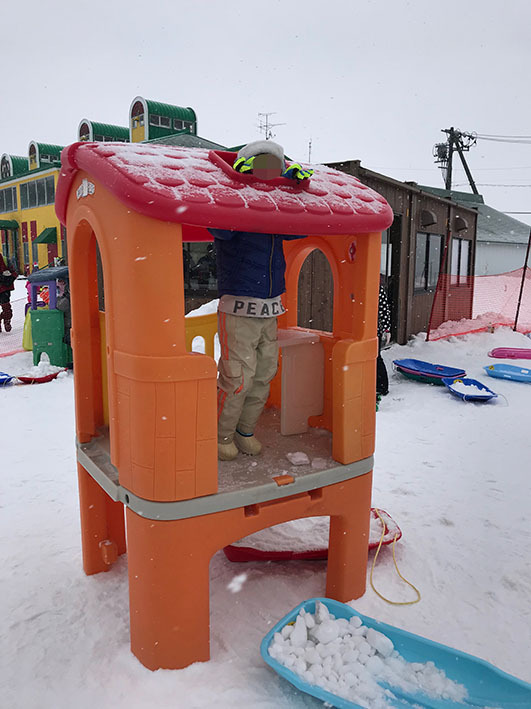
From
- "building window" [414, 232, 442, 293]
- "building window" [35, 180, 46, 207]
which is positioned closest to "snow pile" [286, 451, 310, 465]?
"building window" [414, 232, 442, 293]

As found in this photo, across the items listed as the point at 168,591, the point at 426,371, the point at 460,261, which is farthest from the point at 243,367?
the point at 460,261

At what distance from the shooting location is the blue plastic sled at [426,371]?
24.8ft

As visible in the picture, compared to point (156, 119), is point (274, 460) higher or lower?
lower

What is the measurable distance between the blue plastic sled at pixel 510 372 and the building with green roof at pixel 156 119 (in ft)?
54.2

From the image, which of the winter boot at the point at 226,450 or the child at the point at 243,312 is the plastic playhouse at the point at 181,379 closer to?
the winter boot at the point at 226,450

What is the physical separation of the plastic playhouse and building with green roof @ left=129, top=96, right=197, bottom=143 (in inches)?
764

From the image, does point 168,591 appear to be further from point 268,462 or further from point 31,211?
point 31,211

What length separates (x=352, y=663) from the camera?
2.25 m

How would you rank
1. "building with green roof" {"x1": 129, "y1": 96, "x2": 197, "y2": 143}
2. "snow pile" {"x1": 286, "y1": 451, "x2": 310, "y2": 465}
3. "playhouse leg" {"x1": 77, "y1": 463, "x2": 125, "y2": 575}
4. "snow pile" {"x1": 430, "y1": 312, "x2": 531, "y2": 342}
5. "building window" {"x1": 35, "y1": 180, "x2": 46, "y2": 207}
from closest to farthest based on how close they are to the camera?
"snow pile" {"x1": 286, "y1": 451, "x2": 310, "y2": 465}
"playhouse leg" {"x1": 77, "y1": 463, "x2": 125, "y2": 575}
"snow pile" {"x1": 430, "y1": 312, "x2": 531, "y2": 342}
"building with green roof" {"x1": 129, "y1": 96, "x2": 197, "y2": 143}
"building window" {"x1": 35, "y1": 180, "x2": 46, "y2": 207}

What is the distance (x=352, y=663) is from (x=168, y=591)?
84 cm

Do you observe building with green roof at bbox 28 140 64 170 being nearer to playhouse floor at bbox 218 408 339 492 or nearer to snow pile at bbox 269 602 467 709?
playhouse floor at bbox 218 408 339 492

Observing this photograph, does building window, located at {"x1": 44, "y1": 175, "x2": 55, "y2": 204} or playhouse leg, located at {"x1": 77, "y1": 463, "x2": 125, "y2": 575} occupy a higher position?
building window, located at {"x1": 44, "y1": 175, "x2": 55, "y2": 204}

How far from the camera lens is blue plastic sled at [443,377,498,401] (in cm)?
671

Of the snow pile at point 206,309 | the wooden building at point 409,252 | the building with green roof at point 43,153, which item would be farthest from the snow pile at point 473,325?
the building with green roof at point 43,153
